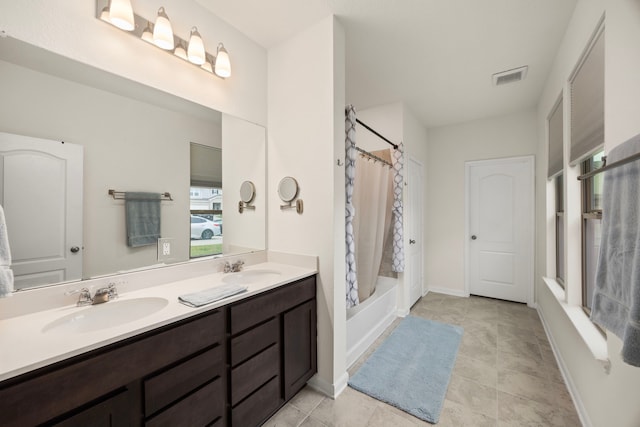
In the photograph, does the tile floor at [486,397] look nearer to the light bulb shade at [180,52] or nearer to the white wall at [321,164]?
the white wall at [321,164]

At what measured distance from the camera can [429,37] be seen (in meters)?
2.04

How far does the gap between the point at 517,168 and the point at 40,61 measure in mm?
4802

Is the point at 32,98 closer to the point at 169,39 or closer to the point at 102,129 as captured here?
the point at 102,129

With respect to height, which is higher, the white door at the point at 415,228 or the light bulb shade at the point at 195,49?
the light bulb shade at the point at 195,49

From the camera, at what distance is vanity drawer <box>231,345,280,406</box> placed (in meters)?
1.33

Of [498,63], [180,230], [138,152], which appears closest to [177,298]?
[180,230]

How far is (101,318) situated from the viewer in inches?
47.1

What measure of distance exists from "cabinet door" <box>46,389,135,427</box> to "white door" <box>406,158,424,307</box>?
3.03 metres

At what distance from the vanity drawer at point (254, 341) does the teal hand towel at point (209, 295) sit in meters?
0.24

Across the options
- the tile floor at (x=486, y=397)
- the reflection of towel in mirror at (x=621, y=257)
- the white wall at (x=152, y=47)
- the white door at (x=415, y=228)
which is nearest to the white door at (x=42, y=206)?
the white wall at (x=152, y=47)

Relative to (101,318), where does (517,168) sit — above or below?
above

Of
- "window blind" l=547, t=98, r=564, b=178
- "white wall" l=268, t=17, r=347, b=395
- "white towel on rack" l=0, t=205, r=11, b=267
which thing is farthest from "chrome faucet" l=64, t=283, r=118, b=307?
"window blind" l=547, t=98, r=564, b=178

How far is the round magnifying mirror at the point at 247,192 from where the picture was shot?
6.87ft

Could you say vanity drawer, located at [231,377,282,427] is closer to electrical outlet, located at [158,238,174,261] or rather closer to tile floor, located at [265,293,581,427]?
tile floor, located at [265,293,581,427]
